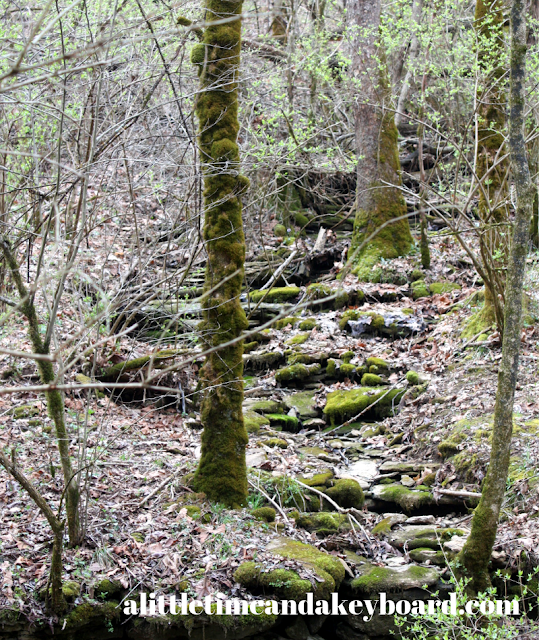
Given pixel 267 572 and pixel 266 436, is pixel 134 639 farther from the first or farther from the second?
pixel 266 436

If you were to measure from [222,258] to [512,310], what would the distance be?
2323 millimetres

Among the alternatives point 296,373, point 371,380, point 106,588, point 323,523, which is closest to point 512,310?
point 323,523

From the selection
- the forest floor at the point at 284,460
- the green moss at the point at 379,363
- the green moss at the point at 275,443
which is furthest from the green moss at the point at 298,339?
the green moss at the point at 275,443

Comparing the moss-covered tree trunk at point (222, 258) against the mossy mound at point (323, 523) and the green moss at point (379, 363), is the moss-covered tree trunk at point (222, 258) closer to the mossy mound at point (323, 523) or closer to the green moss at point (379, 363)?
the mossy mound at point (323, 523)

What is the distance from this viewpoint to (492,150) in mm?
7730

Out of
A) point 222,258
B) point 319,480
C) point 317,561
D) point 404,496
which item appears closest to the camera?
point 317,561

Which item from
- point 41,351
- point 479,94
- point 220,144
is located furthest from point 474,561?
point 479,94

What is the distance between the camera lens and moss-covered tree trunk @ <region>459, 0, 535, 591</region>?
3775mm

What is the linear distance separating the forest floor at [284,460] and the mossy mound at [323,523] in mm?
13

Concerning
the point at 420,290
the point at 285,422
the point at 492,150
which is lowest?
the point at 285,422

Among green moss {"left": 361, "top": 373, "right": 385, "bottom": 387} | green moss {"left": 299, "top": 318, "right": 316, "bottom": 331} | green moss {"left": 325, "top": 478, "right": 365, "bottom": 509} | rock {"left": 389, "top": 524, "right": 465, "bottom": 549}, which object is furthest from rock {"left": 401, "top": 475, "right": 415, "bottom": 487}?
green moss {"left": 299, "top": 318, "right": 316, "bottom": 331}

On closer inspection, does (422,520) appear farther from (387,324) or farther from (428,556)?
(387,324)

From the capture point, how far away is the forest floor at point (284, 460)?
403 cm

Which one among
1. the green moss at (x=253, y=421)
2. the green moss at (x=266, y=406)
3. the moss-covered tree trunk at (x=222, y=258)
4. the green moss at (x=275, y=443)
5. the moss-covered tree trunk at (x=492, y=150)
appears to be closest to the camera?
the moss-covered tree trunk at (x=222, y=258)
